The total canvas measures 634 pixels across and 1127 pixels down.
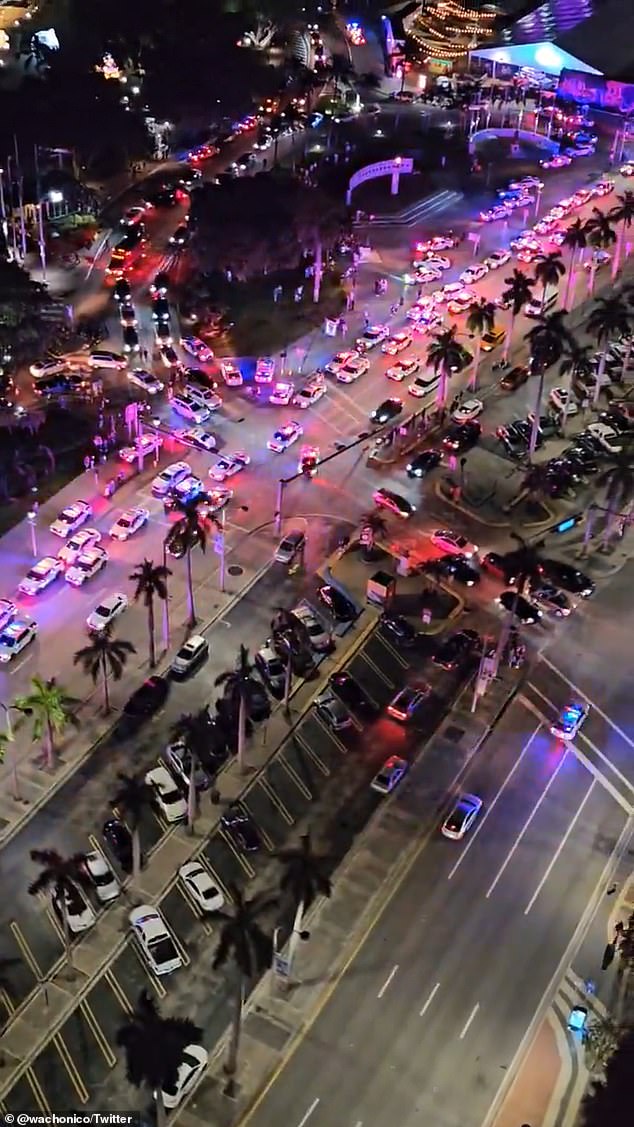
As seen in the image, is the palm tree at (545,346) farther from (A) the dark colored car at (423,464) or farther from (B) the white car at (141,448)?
(B) the white car at (141,448)

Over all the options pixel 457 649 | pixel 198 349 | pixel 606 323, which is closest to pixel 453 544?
pixel 457 649

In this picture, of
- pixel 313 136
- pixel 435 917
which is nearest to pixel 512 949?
pixel 435 917

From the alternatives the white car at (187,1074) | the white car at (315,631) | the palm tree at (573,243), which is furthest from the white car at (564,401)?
the white car at (187,1074)

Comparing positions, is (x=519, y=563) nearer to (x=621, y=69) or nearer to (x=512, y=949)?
(x=512, y=949)

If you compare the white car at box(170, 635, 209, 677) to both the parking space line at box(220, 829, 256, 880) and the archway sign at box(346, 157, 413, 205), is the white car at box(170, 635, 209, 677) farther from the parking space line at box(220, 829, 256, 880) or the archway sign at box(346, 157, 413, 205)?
the archway sign at box(346, 157, 413, 205)

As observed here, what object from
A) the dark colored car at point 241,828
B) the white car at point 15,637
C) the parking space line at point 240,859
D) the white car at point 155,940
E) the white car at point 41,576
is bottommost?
the white car at point 155,940

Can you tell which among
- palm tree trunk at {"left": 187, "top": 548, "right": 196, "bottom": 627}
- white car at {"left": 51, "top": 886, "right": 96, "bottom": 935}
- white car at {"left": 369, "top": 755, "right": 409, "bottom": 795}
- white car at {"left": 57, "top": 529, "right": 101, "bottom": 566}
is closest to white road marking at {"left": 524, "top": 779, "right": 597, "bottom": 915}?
white car at {"left": 369, "top": 755, "right": 409, "bottom": 795}

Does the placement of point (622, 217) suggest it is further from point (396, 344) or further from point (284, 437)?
point (284, 437)
